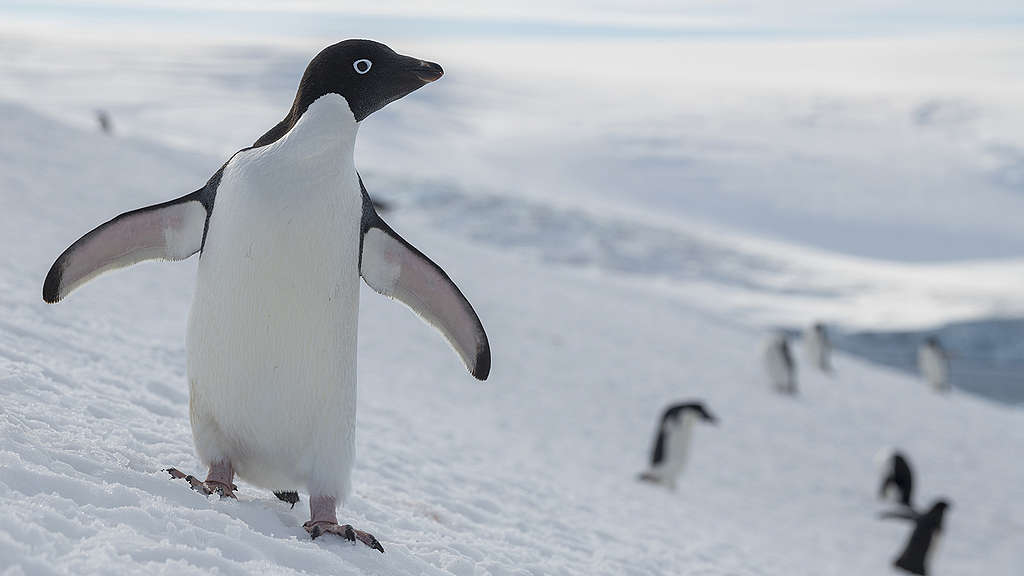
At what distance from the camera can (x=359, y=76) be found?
213 centimetres

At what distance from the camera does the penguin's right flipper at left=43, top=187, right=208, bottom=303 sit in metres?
2.21

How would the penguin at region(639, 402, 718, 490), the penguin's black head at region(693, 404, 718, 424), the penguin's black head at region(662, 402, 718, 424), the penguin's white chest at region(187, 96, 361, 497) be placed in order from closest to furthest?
the penguin's white chest at region(187, 96, 361, 497) < the penguin at region(639, 402, 718, 490) < the penguin's black head at region(662, 402, 718, 424) < the penguin's black head at region(693, 404, 718, 424)

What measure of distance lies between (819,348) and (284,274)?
34.0ft

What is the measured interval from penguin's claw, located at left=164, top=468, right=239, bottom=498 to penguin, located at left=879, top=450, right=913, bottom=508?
6.62 meters

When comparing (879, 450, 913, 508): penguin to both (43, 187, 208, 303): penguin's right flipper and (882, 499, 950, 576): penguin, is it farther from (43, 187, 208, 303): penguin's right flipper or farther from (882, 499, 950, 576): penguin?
(43, 187, 208, 303): penguin's right flipper

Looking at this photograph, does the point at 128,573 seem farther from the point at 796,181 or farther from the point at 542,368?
the point at 796,181

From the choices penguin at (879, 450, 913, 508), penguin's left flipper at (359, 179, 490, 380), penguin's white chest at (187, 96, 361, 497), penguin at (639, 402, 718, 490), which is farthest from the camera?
penguin at (879, 450, 913, 508)

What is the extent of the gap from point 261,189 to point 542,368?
23.3 feet

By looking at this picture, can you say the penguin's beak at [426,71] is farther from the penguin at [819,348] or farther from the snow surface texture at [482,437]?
the penguin at [819,348]

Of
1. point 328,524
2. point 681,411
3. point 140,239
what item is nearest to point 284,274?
point 140,239

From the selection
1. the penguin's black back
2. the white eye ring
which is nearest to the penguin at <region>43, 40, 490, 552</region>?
the white eye ring

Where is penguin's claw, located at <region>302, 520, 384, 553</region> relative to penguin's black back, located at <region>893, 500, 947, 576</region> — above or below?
below

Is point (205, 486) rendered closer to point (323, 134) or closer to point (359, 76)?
point (323, 134)

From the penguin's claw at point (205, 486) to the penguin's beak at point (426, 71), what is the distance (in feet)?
3.16
